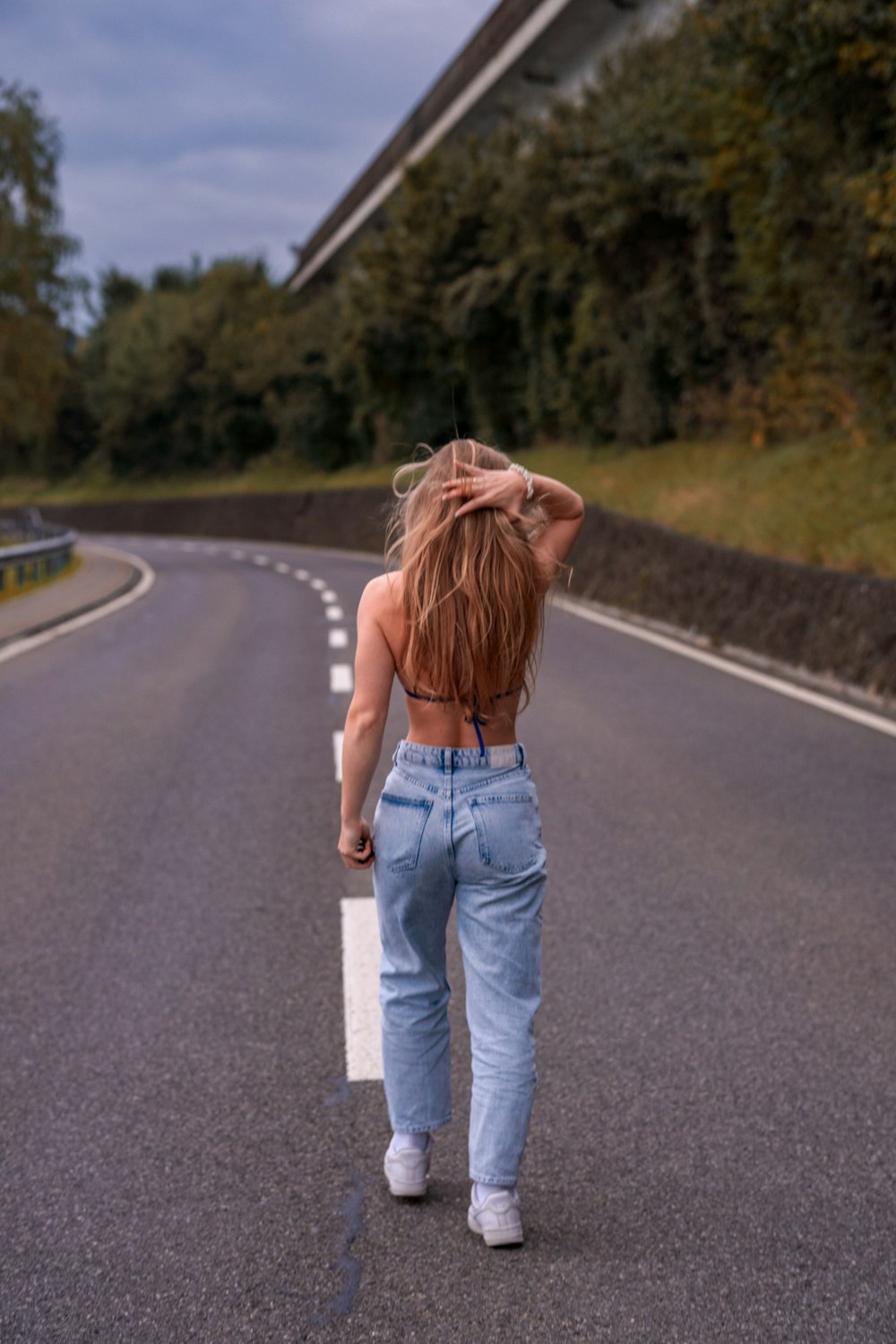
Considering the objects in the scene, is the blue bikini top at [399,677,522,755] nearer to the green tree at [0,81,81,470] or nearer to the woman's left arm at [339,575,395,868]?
the woman's left arm at [339,575,395,868]

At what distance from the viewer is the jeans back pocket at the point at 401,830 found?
3.07 meters

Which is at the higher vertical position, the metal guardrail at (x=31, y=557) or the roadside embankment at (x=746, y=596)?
the roadside embankment at (x=746, y=596)

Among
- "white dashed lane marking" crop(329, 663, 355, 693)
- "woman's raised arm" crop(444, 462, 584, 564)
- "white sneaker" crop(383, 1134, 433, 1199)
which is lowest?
"white dashed lane marking" crop(329, 663, 355, 693)

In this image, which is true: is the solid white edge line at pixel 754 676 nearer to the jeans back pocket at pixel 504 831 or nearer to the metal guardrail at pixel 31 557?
the jeans back pocket at pixel 504 831

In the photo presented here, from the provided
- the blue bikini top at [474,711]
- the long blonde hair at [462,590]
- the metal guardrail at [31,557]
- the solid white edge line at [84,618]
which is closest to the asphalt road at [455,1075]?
the blue bikini top at [474,711]

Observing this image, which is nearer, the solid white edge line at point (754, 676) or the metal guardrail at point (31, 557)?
the solid white edge line at point (754, 676)

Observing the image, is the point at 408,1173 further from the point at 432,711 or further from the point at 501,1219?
the point at 432,711

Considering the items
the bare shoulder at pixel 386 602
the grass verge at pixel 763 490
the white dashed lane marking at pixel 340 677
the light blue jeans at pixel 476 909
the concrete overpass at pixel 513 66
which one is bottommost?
the white dashed lane marking at pixel 340 677

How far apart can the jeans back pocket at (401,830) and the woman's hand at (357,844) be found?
0.04 m

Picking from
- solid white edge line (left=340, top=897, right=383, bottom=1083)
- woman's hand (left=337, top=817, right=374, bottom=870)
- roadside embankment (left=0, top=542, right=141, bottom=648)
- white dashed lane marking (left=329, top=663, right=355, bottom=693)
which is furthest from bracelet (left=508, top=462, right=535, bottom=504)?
roadside embankment (left=0, top=542, right=141, bottom=648)

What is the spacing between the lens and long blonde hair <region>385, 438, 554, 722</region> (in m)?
2.96

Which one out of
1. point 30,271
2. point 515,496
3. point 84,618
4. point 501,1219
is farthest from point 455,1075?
point 30,271

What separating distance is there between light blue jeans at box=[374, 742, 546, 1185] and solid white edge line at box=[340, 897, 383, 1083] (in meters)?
0.90

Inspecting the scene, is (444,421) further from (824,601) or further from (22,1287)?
(22,1287)
